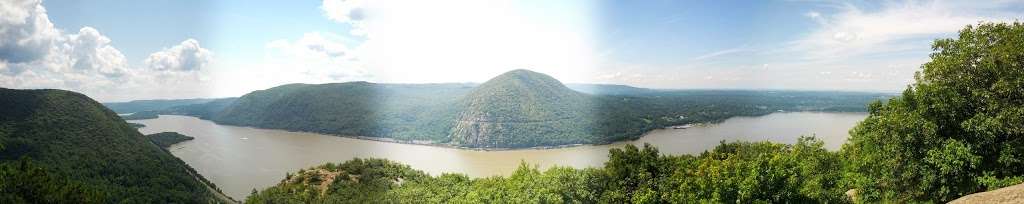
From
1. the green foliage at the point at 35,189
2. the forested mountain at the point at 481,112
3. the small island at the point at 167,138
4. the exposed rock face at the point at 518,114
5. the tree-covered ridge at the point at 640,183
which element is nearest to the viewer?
the tree-covered ridge at the point at 640,183

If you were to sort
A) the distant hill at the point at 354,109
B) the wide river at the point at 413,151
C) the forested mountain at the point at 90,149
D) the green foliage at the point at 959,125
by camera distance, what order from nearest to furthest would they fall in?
the green foliage at the point at 959,125
the forested mountain at the point at 90,149
the wide river at the point at 413,151
the distant hill at the point at 354,109

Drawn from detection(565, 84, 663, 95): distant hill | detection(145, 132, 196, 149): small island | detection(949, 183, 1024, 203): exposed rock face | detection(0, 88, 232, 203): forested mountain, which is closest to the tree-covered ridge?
detection(949, 183, 1024, 203): exposed rock face

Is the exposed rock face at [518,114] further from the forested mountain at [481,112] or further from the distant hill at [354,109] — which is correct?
the distant hill at [354,109]

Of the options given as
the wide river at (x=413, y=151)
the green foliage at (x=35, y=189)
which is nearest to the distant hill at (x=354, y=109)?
the wide river at (x=413, y=151)

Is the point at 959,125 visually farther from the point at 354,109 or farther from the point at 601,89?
the point at 601,89

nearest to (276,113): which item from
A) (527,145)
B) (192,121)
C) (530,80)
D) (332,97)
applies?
(332,97)

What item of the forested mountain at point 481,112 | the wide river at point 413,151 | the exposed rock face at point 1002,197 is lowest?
the wide river at point 413,151

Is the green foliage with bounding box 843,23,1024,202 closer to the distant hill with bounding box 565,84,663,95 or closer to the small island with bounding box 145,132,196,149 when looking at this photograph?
the small island with bounding box 145,132,196,149
